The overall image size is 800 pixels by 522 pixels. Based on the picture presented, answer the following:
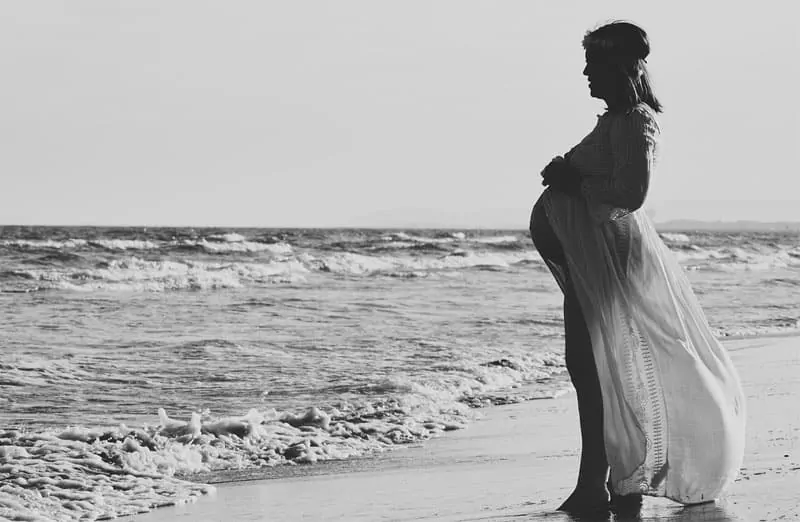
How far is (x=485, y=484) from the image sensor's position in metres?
4.32

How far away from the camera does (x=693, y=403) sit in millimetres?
3227

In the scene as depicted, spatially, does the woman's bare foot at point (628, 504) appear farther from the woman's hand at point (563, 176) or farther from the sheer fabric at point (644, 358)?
the woman's hand at point (563, 176)

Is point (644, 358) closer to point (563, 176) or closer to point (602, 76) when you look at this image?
point (563, 176)

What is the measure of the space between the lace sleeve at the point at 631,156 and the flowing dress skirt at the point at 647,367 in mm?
105

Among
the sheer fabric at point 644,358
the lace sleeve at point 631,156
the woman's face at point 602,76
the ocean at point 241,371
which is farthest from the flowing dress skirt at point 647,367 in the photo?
the ocean at point 241,371

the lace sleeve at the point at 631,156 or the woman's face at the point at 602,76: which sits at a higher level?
the woman's face at the point at 602,76

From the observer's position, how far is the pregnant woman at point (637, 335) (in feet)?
10.5

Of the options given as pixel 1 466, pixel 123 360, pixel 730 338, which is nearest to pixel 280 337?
pixel 123 360

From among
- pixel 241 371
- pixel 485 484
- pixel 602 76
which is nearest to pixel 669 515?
pixel 485 484

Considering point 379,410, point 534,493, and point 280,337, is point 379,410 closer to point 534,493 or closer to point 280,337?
point 534,493

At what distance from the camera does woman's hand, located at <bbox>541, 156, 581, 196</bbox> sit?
3.23 metres

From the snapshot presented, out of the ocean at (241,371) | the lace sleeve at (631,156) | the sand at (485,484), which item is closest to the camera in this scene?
the lace sleeve at (631,156)

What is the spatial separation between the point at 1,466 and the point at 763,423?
3.59m

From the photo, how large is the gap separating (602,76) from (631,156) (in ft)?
0.87
